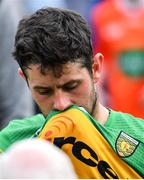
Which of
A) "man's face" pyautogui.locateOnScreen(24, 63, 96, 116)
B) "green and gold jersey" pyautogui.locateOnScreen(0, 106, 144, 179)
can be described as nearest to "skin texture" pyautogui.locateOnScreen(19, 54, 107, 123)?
"man's face" pyautogui.locateOnScreen(24, 63, 96, 116)

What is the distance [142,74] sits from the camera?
23.8 feet

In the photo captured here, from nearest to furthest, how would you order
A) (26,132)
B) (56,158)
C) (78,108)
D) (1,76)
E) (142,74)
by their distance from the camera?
(56,158) → (78,108) → (26,132) → (1,76) → (142,74)

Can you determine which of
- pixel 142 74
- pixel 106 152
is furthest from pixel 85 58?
pixel 142 74

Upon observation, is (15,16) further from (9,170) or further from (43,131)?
(9,170)

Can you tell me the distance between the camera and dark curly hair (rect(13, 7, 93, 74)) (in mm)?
3668

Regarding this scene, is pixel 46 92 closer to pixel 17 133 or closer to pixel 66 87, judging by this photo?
pixel 66 87

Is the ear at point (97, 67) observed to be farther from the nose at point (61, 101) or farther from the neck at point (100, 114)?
the nose at point (61, 101)

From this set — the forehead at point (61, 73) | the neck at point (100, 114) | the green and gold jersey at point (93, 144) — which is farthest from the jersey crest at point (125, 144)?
the forehead at point (61, 73)

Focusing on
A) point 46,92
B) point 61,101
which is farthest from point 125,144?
point 46,92

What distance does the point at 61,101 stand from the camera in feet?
11.8

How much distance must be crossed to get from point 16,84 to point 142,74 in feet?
7.26

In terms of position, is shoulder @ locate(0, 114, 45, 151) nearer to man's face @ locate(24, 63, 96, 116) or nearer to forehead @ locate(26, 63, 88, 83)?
man's face @ locate(24, 63, 96, 116)

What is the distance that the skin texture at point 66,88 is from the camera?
3658mm

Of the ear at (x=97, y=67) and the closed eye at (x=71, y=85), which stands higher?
the closed eye at (x=71, y=85)
